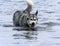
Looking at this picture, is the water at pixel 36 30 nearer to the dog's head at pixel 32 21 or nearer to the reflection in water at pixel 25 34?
the reflection in water at pixel 25 34

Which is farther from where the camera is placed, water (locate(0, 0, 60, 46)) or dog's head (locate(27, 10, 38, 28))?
dog's head (locate(27, 10, 38, 28))

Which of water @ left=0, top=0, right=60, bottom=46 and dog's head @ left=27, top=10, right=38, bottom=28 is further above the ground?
dog's head @ left=27, top=10, right=38, bottom=28

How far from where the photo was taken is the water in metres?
10.0

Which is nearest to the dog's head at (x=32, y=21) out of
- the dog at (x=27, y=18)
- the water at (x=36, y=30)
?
the dog at (x=27, y=18)

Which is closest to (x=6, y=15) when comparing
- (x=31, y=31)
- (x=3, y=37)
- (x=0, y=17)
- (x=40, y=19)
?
(x=0, y=17)

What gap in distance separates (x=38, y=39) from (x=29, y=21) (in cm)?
209

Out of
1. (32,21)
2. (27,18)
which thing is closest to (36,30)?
(32,21)

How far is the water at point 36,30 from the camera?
33.0 ft

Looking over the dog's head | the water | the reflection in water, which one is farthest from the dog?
the reflection in water

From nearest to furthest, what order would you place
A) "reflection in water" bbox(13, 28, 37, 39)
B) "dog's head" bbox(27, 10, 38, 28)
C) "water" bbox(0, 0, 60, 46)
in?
"water" bbox(0, 0, 60, 46)
"reflection in water" bbox(13, 28, 37, 39)
"dog's head" bbox(27, 10, 38, 28)

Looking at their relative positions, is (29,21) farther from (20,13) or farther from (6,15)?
(6,15)

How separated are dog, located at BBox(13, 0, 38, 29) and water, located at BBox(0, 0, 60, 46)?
26 cm

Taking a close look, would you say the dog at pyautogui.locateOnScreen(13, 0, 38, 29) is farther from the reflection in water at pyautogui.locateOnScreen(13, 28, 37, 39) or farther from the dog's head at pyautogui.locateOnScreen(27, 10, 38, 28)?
the reflection in water at pyautogui.locateOnScreen(13, 28, 37, 39)

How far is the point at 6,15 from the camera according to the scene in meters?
14.8
